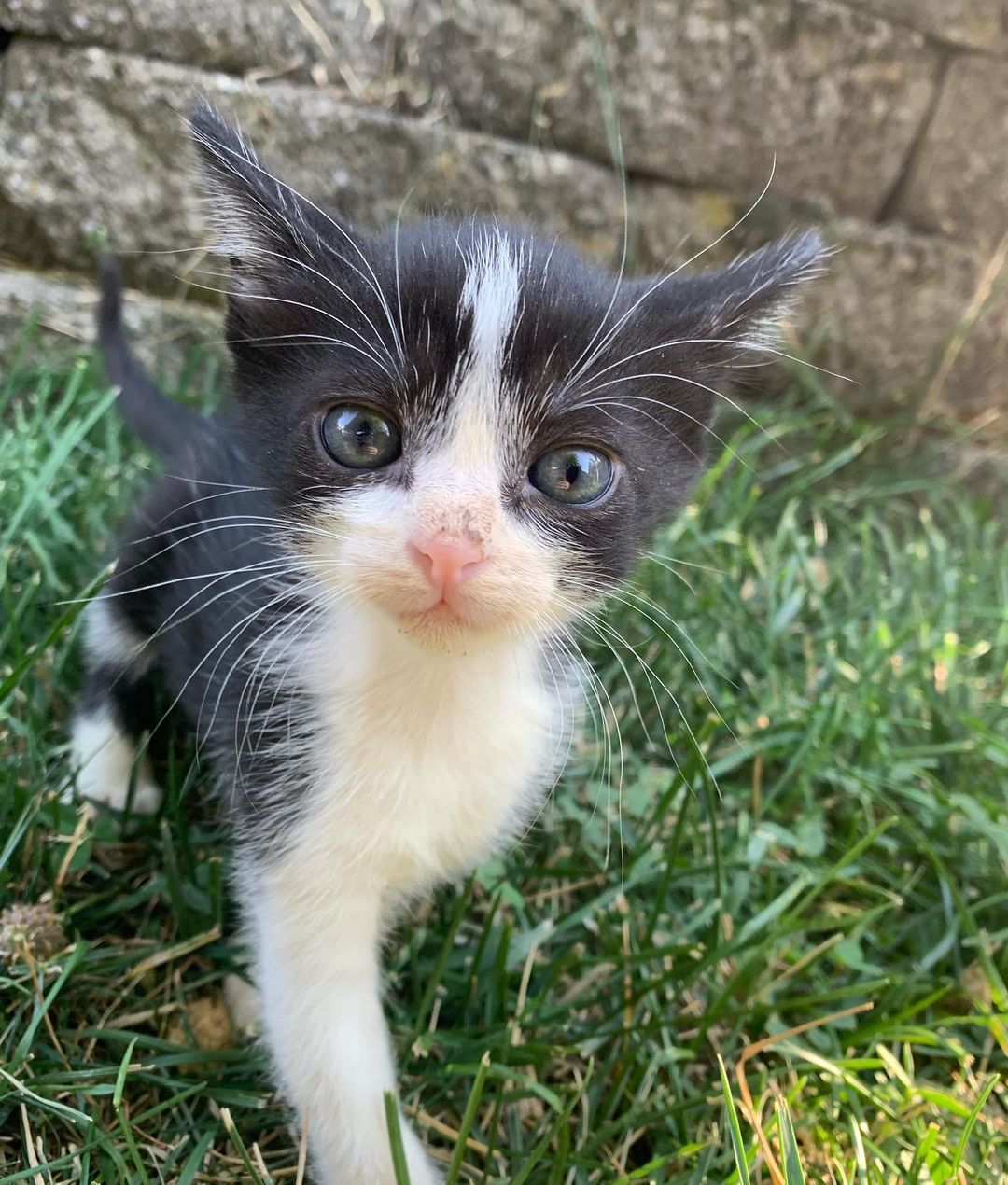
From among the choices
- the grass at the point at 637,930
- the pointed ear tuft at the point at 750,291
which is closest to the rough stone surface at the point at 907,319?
the grass at the point at 637,930

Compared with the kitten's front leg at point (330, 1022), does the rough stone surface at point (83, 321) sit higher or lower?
higher

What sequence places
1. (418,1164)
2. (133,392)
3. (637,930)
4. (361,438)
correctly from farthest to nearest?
(133,392)
(637,930)
(418,1164)
(361,438)

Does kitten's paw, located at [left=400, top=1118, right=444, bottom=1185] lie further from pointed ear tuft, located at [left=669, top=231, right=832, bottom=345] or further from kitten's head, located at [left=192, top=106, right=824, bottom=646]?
pointed ear tuft, located at [left=669, top=231, right=832, bottom=345]

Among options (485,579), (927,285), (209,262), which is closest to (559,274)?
Result: (485,579)

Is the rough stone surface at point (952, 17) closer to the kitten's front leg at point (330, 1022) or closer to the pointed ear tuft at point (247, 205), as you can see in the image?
the pointed ear tuft at point (247, 205)

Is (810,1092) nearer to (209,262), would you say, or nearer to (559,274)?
(559,274)

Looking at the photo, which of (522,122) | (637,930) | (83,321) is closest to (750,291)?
(637,930)

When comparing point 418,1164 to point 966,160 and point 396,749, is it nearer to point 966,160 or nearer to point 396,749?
point 396,749
